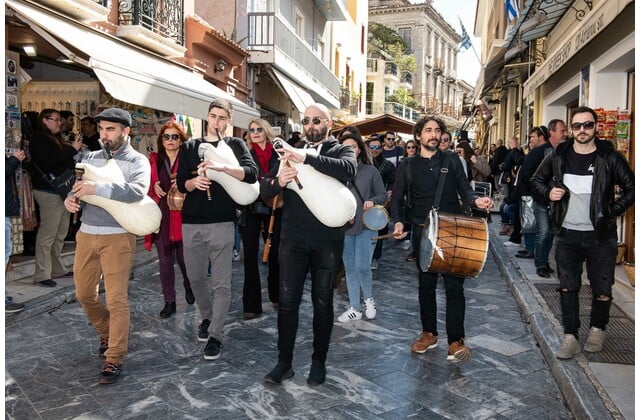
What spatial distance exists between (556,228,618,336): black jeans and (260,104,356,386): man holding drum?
175cm

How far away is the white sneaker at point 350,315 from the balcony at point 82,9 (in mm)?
5316

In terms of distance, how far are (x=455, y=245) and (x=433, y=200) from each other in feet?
1.66

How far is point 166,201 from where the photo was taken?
589 centimetres

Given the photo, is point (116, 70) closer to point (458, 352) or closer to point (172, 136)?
point (172, 136)

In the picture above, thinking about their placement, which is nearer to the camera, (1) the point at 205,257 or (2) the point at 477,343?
(1) the point at 205,257

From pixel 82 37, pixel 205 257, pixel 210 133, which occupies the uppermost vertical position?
pixel 82 37

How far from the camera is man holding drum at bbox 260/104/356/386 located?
13.5 ft

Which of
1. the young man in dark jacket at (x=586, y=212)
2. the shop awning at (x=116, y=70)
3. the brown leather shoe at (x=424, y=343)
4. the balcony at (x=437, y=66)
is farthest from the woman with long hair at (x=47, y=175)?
the balcony at (x=437, y=66)

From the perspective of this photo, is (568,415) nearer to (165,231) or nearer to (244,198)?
(244,198)

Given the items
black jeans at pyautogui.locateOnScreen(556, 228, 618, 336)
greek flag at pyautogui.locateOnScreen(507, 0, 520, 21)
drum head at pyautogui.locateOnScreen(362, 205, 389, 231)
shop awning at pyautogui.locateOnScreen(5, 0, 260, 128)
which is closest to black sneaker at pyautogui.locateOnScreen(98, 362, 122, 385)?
drum head at pyautogui.locateOnScreen(362, 205, 389, 231)

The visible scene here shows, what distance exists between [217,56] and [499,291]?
895 cm

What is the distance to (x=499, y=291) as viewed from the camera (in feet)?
24.3

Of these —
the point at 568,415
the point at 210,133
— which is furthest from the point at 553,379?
the point at 210,133

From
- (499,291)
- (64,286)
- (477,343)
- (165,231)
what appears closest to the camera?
(477,343)
